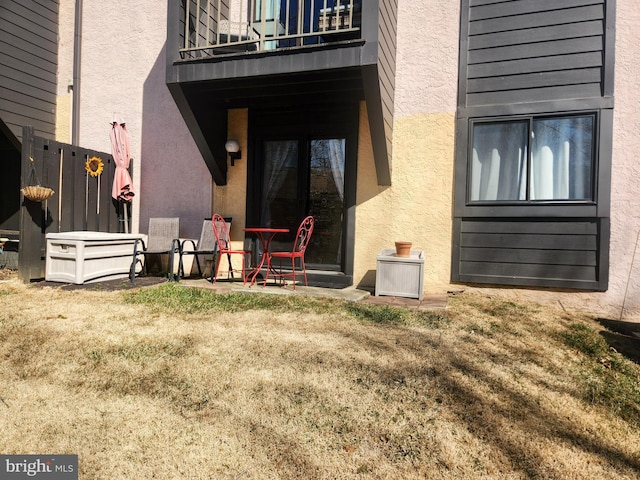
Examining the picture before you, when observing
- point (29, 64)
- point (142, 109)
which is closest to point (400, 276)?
point (142, 109)

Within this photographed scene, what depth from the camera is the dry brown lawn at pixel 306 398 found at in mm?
1592

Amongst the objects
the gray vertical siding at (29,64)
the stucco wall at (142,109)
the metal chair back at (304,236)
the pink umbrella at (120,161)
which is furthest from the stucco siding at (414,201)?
the gray vertical siding at (29,64)

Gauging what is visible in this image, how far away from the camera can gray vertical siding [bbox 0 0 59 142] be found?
5996 millimetres

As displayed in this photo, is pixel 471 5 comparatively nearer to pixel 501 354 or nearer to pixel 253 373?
pixel 501 354

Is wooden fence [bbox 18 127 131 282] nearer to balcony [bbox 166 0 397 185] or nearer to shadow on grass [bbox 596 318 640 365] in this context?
balcony [bbox 166 0 397 185]

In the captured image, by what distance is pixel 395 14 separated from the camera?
5129 mm

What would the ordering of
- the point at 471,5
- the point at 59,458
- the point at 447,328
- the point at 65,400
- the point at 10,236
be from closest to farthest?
the point at 59,458 < the point at 65,400 < the point at 447,328 < the point at 471,5 < the point at 10,236

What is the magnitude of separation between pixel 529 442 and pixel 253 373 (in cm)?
144

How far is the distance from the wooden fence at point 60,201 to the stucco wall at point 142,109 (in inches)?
19.0

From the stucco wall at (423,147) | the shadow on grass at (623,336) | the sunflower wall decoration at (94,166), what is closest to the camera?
the shadow on grass at (623,336)

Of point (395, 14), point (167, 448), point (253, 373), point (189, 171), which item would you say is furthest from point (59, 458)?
point (395, 14)

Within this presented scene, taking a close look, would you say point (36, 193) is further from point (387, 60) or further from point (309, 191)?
point (387, 60)

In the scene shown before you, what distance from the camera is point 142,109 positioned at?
6.43 m

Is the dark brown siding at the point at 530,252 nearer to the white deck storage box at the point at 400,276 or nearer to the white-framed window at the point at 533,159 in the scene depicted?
the white-framed window at the point at 533,159
